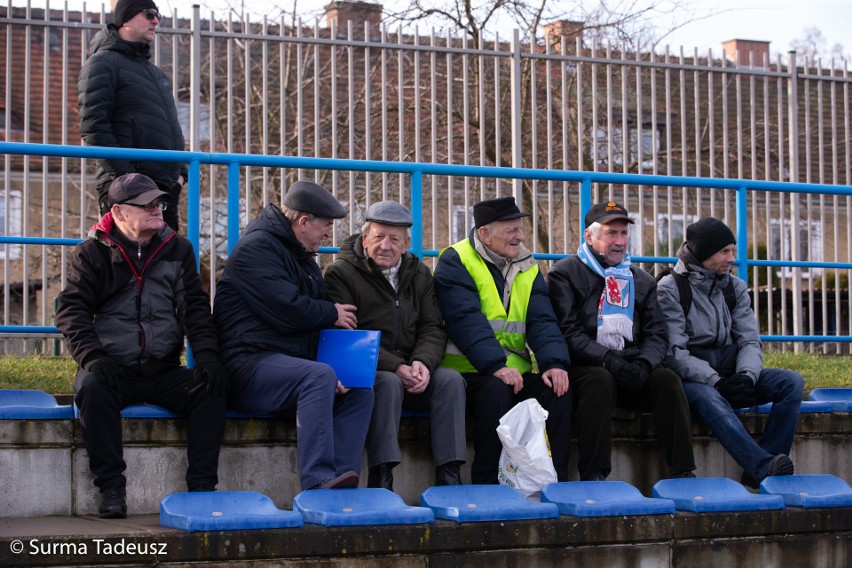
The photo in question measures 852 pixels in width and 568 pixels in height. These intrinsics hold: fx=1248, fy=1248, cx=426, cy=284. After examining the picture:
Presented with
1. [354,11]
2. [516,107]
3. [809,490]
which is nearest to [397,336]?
[809,490]

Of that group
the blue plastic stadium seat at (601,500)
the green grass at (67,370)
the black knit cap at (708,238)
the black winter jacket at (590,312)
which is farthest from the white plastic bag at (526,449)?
the green grass at (67,370)

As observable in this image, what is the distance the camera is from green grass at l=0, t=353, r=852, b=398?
713cm

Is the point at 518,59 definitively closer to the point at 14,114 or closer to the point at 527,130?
the point at 527,130

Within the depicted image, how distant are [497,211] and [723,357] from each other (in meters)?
1.55

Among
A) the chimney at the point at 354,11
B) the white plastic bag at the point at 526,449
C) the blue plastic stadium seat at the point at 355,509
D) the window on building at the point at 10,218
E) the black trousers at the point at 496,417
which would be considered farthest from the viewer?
the chimney at the point at 354,11

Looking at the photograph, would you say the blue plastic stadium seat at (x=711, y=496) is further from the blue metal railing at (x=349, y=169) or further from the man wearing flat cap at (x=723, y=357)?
the blue metal railing at (x=349, y=169)

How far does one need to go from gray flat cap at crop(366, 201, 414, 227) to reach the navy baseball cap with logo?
45.5 inches

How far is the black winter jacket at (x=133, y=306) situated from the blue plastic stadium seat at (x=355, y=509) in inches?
36.2

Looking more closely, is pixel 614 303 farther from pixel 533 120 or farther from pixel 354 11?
pixel 354 11

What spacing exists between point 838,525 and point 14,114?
6578 millimetres

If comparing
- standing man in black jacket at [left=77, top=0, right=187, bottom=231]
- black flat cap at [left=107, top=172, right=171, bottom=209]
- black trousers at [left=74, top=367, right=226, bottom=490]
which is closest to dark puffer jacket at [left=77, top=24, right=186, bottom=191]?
standing man in black jacket at [left=77, top=0, right=187, bottom=231]

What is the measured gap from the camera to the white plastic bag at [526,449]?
5.90 metres

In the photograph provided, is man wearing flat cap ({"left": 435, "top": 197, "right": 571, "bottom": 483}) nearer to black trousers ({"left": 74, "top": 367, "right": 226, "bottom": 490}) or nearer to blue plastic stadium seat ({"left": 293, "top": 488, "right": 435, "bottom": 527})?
blue plastic stadium seat ({"left": 293, "top": 488, "right": 435, "bottom": 527})

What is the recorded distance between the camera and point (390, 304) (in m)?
6.24
